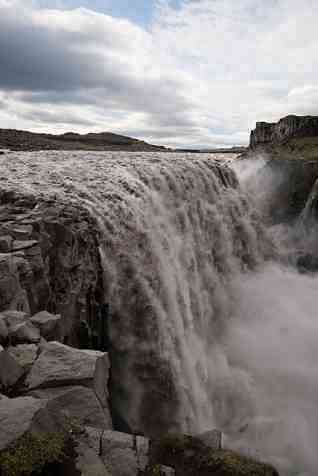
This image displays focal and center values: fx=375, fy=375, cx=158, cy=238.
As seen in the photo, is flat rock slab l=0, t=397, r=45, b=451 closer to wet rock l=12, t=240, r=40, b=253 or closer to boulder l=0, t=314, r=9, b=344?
boulder l=0, t=314, r=9, b=344

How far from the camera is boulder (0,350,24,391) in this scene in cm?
658

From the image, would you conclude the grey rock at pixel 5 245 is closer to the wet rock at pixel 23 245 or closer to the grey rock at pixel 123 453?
the wet rock at pixel 23 245

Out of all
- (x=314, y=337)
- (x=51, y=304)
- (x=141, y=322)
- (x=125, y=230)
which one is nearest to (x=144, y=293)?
(x=141, y=322)

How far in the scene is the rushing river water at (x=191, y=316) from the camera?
45.3 feet

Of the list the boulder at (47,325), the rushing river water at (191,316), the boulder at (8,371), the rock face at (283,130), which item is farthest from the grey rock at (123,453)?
the rock face at (283,130)

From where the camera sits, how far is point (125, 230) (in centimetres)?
1491

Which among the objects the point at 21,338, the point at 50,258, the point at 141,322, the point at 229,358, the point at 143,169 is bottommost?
the point at 229,358

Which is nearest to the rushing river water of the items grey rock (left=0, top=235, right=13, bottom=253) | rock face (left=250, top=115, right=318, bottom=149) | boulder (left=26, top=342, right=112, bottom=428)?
grey rock (left=0, top=235, right=13, bottom=253)

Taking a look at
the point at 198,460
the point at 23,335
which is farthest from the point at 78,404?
the point at 198,460

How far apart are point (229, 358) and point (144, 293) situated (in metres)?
7.52

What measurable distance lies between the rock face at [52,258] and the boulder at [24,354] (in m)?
1.72

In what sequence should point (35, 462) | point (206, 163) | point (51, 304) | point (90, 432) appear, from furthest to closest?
point (206, 163), point (51, 304), point (90, 432), point (35, 462)

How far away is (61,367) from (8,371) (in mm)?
941

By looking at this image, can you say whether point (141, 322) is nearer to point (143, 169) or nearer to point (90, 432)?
point (90, 432)
